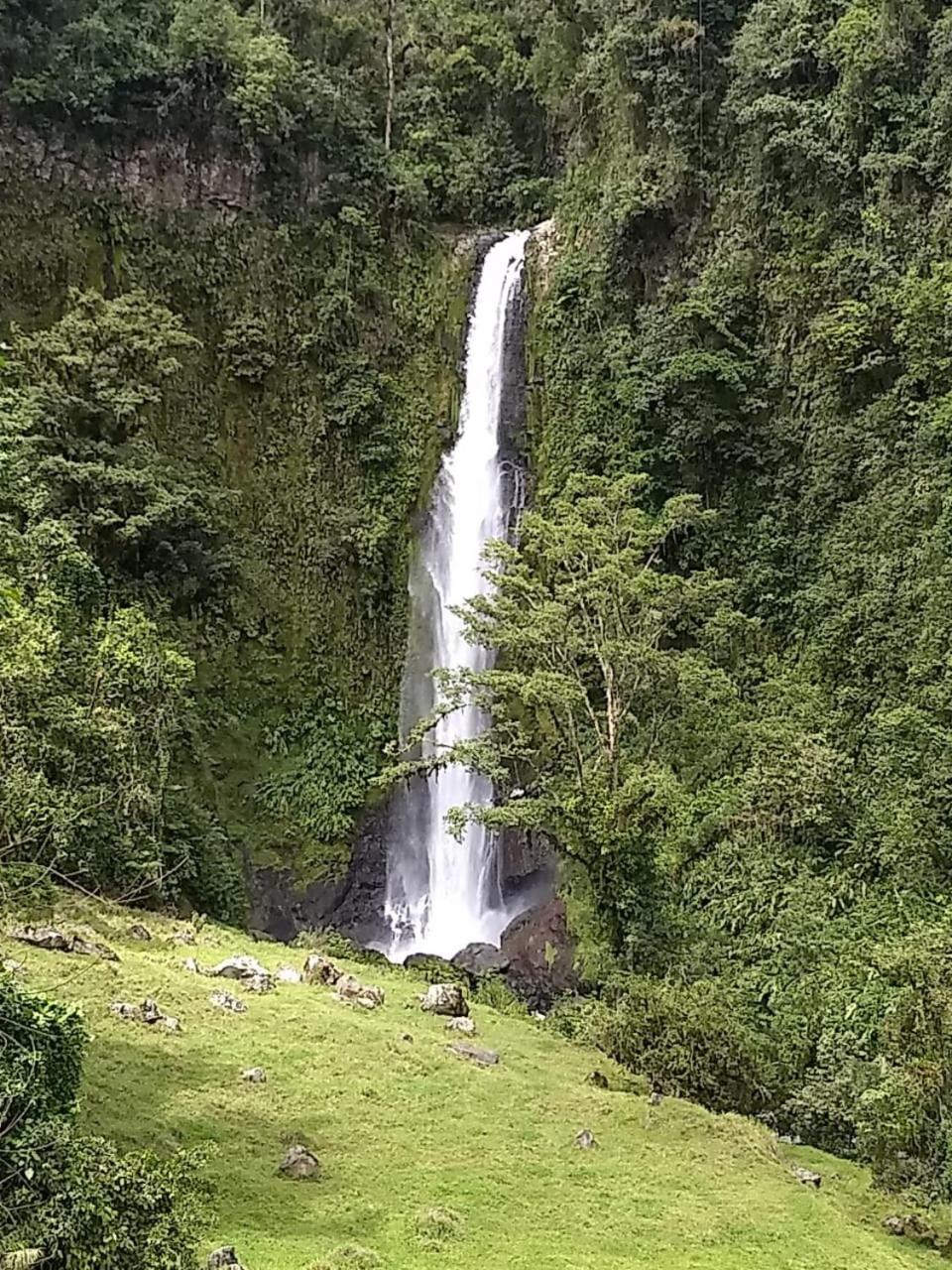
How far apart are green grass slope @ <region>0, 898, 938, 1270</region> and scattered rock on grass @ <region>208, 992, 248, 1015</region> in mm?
118

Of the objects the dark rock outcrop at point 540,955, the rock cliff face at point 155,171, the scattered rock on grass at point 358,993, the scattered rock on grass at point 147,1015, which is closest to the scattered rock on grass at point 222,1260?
the scattered rock on grass at point 147,1015

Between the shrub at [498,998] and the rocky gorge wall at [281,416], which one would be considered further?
the rocky gorge wall at [281,416]

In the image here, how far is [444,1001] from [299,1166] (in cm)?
452

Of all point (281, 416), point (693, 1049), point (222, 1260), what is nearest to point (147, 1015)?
point (693, 1049)

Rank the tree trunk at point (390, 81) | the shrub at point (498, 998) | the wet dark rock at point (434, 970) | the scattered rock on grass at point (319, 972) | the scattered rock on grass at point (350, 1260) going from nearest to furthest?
the scattered rock on grass at point (350, 1260)
the scattered rock on grass at point (319, 972)
the shrub at point (498, 998)
the wet dark rock at point (434, 970)
the tree trunk at point (390, 81)

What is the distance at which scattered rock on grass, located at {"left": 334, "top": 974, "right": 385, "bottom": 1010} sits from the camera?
1080 centimetres

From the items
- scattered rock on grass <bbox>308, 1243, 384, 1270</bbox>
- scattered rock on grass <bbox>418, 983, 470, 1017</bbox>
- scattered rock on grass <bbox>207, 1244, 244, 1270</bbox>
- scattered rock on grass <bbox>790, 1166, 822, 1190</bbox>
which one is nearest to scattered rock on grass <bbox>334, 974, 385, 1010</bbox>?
scattered rock on grass <bbox>418, 983, 470, 1017</bbox>

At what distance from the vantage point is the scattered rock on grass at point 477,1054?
9.49m

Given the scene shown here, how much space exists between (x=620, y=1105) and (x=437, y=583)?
12288 mm

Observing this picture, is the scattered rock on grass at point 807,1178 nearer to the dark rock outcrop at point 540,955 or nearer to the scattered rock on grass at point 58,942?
the dark rock outcrop at point 540,955

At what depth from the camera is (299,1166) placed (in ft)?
21.9

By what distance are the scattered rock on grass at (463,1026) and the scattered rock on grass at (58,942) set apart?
3222 millimetres

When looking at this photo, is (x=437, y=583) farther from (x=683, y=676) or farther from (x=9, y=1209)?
(x=9, y=1209)

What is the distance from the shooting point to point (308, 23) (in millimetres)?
22438
